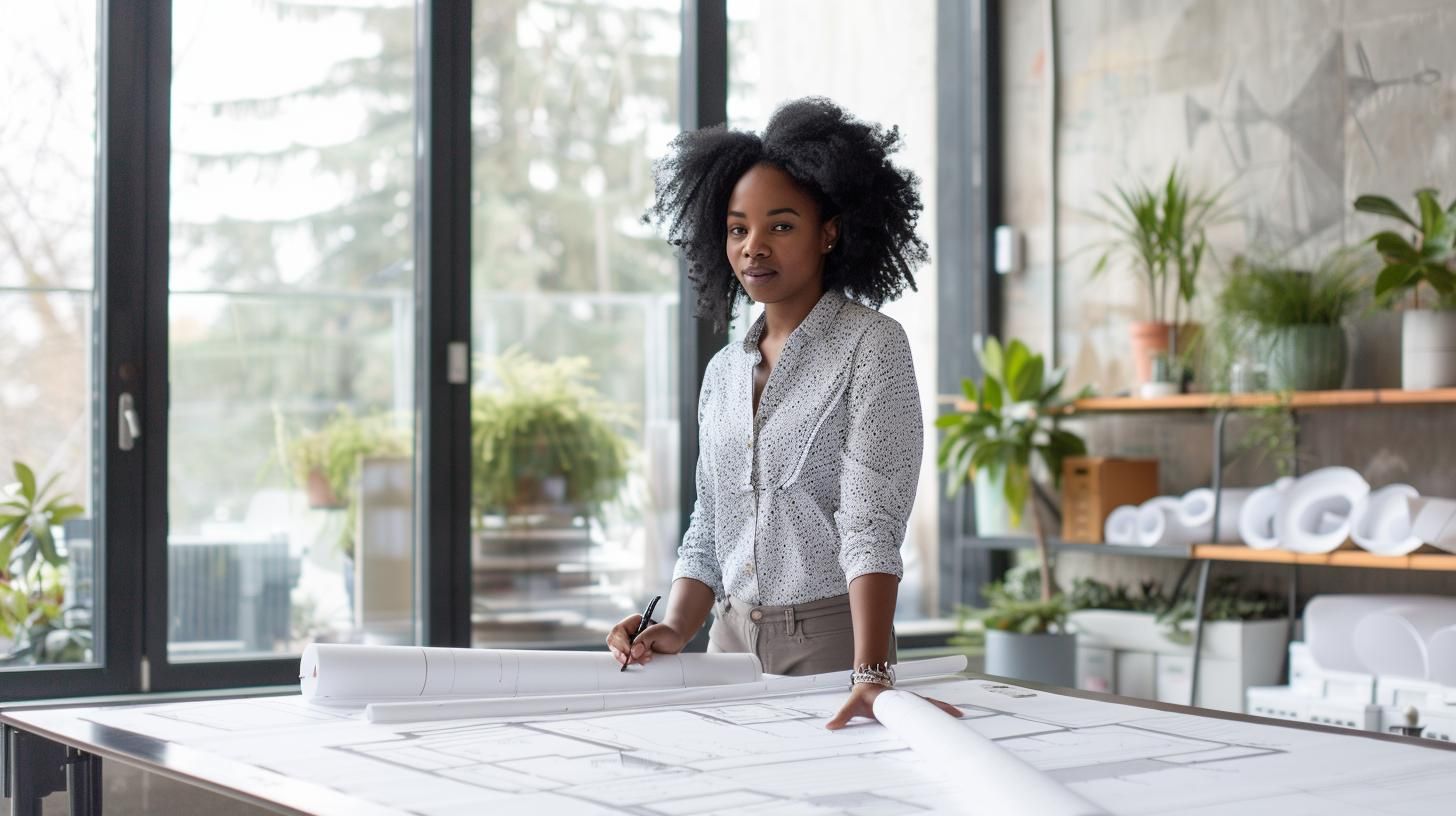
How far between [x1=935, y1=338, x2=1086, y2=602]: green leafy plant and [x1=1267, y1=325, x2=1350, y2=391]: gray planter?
679 millimetres

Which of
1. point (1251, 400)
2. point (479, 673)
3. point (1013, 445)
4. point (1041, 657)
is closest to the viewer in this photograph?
point (479, 673)

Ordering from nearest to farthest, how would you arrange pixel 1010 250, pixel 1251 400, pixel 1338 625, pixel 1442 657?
1. pixel 1442 657
2. pixel 1338 625
3. pixel 1251 400
4. pixel 1010 250

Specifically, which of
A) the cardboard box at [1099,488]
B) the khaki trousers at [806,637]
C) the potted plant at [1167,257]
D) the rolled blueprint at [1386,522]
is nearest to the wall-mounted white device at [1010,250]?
the potted plant at [1167,257]

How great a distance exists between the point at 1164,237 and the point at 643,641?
95.0 inches

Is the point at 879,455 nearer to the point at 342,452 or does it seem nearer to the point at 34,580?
the point at 342,452

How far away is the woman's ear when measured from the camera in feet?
6.43

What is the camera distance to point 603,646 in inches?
148

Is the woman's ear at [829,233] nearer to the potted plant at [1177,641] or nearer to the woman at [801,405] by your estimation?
the woman at [801,405]

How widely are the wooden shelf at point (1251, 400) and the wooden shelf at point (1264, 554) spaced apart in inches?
12.5

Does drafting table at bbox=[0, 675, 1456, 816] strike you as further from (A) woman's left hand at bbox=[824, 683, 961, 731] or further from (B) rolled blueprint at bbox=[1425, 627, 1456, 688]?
(B) rolled blueprint at bbox=[1425, 627, 1456, 688]

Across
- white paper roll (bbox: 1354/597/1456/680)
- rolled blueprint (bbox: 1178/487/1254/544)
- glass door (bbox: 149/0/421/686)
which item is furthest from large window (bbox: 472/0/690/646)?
white paper roll (bbox: 1354/597/1456/680)

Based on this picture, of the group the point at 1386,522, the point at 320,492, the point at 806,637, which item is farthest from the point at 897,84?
the point at 806,637

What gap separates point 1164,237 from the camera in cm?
380

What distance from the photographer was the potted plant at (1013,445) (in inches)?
153
